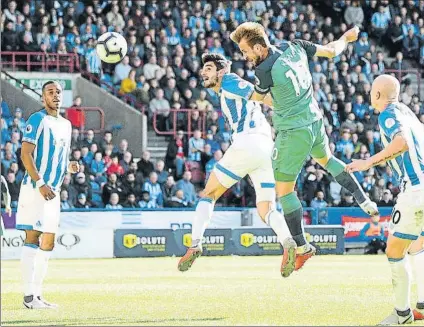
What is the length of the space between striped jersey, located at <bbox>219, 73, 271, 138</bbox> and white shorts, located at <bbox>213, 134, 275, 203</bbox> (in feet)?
0.34

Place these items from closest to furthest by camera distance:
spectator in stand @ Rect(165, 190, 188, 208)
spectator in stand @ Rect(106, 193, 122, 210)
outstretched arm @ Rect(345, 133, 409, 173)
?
outstretched arm @ Rect(345, 133, 409, 173), spectator in stand @ Rect(106, 193, 122, 210), spectator in stand @ Rect(165, 190, 188, 208)

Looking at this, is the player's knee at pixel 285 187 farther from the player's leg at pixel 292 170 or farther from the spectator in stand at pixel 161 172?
the spectator in stand at pixel 161 172

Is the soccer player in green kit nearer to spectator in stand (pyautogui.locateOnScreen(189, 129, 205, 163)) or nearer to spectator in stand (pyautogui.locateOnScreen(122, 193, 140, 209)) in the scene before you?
spectator in stand (pyautogui.locateOnScreen(122, 193, 140, 209))

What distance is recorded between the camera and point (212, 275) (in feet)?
55.8

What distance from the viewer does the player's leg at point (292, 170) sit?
11.3m

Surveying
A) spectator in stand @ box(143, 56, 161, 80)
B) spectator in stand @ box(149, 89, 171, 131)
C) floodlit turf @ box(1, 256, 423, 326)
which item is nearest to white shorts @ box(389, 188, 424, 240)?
floodlit turf @ box(1, 256, 423, 326)

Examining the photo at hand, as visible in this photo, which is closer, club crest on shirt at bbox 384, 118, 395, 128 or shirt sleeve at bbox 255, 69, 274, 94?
club crest on shirt at bbox 384, 118, 395, 128

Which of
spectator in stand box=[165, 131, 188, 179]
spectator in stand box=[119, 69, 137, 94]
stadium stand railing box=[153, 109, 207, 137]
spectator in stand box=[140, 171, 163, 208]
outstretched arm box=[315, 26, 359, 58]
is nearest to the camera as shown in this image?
outstretched arm box=[315, 26, 359, 58]

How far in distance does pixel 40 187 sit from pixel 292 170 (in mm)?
2716

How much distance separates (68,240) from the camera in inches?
913

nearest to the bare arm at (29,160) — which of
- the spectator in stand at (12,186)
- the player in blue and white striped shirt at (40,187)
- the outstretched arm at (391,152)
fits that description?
the player in blue and white striped shirt at (40,187)

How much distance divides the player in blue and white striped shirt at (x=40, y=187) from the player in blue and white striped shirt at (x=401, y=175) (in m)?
3.75

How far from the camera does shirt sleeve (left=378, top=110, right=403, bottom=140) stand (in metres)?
9.47

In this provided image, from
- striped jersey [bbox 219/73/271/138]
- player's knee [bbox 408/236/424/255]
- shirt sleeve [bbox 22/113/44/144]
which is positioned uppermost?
striped jersey [bbox 219/73/271/138]
